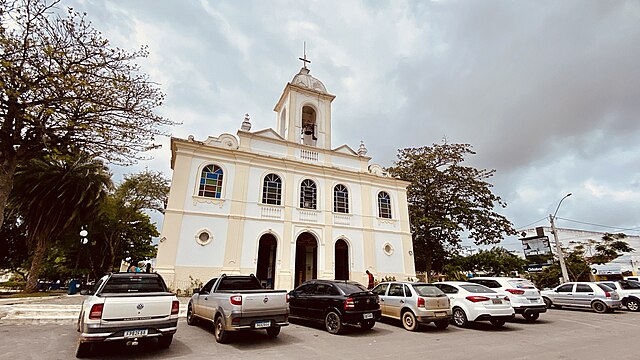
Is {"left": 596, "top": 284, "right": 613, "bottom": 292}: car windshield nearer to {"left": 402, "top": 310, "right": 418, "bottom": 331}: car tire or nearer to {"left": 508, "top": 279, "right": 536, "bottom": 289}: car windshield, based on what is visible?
{"left": 508, "top": 279, "right": 536, "bottom": 289}: car windshield

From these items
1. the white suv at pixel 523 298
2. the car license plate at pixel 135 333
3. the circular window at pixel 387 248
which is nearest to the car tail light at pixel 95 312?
the car license plate at pixel 135 333

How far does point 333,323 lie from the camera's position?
8.70 m

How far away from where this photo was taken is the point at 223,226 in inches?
651

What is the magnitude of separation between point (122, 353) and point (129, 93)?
32.3 ft

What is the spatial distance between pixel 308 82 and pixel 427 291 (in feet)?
59.4

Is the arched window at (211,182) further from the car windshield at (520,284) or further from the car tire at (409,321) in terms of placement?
the car windshield at (520,284)

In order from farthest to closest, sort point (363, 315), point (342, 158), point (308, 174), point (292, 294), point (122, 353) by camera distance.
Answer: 1. point (342, 158)
2. point (308, 174)
3. point (292, 294)
4. point (363, 315)
5. point (122, 353)

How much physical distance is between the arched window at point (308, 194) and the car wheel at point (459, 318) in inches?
421

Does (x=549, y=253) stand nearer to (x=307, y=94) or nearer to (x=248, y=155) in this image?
(x=307, y=94)

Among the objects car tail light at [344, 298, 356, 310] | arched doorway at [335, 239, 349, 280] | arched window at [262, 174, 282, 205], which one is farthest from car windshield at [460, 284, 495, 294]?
arched window at [262, 174, 282, 205]

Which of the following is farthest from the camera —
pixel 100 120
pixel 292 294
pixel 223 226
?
pixel 223 226

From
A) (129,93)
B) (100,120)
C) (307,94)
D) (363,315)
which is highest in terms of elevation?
(307,94)

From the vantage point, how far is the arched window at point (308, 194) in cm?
1927

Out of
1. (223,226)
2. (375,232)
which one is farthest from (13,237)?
(375,232)
